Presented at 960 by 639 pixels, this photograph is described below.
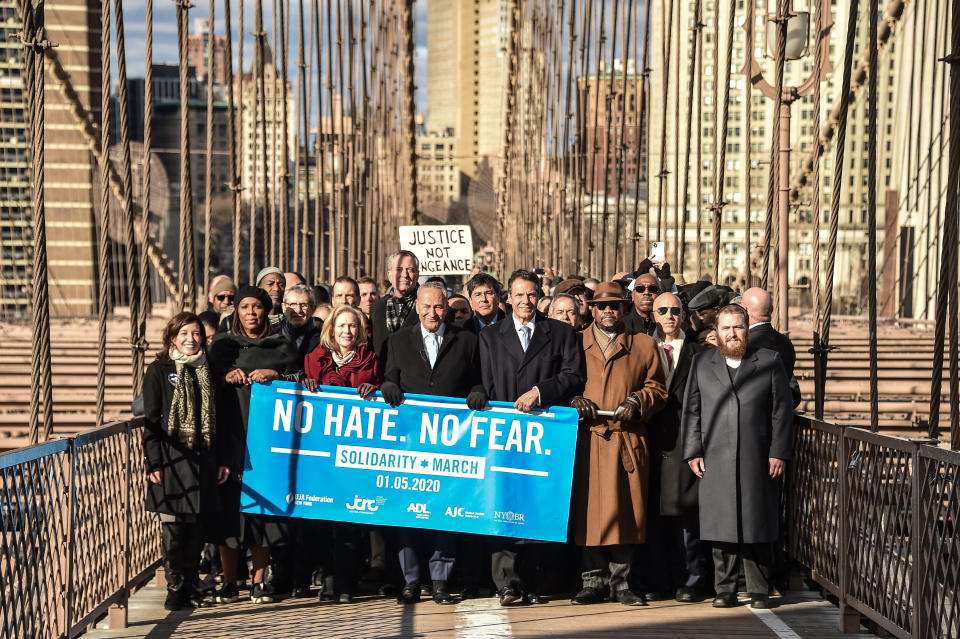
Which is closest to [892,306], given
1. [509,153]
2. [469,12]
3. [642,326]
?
[509,153]

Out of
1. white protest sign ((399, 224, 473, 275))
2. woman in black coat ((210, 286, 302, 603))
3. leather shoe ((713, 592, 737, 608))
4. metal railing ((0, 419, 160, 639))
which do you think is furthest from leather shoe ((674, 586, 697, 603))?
white protest sign ((399, 224, 473, 275))

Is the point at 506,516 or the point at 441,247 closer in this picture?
the point at 506,516

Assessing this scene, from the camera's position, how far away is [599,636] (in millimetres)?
5750

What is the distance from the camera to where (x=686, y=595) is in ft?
21.5

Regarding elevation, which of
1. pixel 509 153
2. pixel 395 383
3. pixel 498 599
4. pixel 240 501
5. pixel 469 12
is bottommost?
pixel 498 599

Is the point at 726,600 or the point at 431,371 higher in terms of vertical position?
the point at 431,371

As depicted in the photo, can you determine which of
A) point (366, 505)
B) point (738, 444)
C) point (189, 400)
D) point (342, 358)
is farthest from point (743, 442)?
point (189, 400)

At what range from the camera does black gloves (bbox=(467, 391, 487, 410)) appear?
6445mm

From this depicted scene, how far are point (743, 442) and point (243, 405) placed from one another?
2.36 m

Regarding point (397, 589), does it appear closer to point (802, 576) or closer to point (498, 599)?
point (498, 599)

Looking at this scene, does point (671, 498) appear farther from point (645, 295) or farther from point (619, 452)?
point (645, 295)

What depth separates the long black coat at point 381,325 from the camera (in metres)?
6.81

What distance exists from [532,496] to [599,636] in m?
0.95

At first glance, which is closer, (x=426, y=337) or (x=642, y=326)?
(x=426, y=337)
